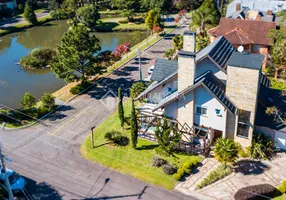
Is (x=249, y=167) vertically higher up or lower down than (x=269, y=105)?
lower down

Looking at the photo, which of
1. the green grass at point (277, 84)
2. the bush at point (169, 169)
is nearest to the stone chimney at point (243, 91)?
the bush at point (169, 169)

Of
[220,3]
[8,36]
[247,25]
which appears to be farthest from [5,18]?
[247,25]

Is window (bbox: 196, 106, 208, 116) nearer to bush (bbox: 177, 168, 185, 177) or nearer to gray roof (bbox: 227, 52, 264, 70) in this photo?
gray roof (bbox: 227, 52, 264, 70)

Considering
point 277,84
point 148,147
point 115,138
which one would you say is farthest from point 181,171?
point 277,84

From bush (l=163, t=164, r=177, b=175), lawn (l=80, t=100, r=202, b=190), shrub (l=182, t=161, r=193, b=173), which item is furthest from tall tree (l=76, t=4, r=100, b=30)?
shrub (l=182, t=161, r=193, b=173)

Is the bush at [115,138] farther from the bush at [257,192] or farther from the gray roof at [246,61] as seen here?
the gray roof at [246,61]

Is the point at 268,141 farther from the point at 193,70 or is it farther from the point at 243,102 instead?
the point at 193,70

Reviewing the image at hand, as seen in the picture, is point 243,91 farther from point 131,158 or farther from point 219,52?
point 131,158
